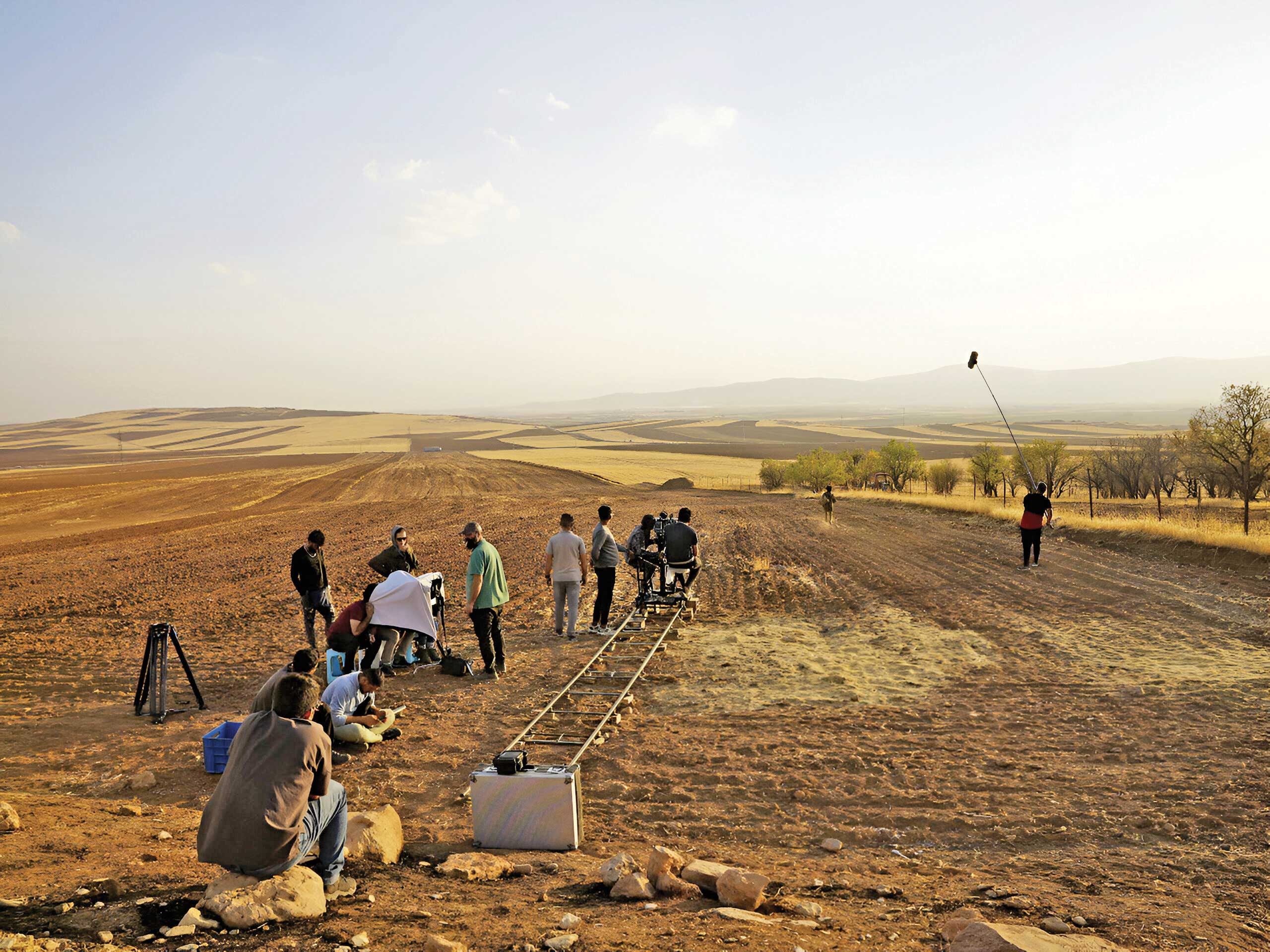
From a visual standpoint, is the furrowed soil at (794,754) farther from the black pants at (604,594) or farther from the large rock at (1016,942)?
the black pants at (604,594)

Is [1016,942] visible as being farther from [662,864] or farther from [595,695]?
[595,695]

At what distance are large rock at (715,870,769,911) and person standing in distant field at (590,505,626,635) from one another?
7.64 metres

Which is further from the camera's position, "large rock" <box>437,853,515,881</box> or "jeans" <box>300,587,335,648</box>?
Answer: "jeans" <box>300,587,335,648</box>

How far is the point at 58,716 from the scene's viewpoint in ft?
29.3

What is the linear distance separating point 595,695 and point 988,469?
5550 centimetres

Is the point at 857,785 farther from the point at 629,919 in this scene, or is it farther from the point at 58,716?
the point at 58,716

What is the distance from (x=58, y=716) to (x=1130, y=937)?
1037 cm

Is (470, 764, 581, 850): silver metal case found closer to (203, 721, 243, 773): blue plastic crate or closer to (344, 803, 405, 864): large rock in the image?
(344, 803, 405, 864): large rock

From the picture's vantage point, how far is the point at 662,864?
4.94 meters

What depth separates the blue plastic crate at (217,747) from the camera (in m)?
7.00

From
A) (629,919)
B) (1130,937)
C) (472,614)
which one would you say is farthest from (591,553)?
(1130,937)

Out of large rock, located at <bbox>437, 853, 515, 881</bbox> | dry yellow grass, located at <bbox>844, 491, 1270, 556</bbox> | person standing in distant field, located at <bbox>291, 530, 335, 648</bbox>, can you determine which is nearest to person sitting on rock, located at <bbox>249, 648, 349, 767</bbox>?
large rock, located at <bbox>437, 853, 515, 881</bbox>

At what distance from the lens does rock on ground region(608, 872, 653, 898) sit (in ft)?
15.5

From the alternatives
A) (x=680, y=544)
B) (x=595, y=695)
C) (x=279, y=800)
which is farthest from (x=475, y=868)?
(x=680, y=544)
